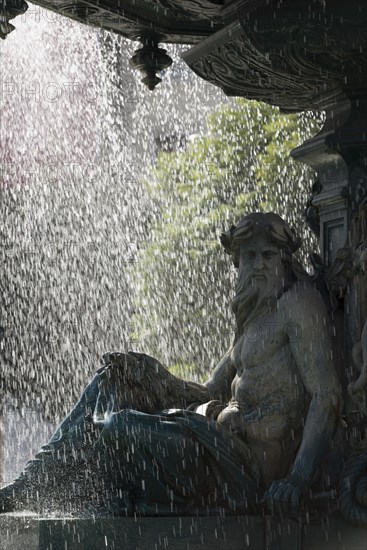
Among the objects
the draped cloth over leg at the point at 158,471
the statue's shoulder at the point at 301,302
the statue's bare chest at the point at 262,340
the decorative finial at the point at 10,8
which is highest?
the decorative finial at the point at 10,8

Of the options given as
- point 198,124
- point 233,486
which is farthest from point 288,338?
point 198,124

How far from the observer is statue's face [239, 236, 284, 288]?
755 cm

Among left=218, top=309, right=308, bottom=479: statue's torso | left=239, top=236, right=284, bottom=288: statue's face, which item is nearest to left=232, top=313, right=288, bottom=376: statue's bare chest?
left=218, top=309, right=308, bottom=479: statue's torso

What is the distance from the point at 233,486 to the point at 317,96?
230 centimetres

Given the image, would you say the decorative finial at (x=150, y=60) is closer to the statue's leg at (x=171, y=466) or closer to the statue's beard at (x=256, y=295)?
the statue's beard at (x=256, y=295)

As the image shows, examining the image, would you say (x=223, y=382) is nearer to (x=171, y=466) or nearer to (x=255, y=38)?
(x=171, y=466)

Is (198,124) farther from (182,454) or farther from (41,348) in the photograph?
(182,454)

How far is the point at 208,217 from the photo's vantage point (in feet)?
74.2

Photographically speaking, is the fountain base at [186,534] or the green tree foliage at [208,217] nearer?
the fountain base at [186,534]

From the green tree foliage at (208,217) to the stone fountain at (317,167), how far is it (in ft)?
38.2

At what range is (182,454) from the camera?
280 inches

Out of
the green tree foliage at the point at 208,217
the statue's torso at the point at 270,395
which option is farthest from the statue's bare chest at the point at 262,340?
the green tree foliage at the point at 208,217

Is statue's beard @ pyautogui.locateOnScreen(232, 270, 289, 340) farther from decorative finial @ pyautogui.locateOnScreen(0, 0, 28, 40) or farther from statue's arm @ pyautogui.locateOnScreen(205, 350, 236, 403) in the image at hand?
decorative finial @ pyautogui.locateOnScreen(0, 0, 28, 40)

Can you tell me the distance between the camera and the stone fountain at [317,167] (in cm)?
698
